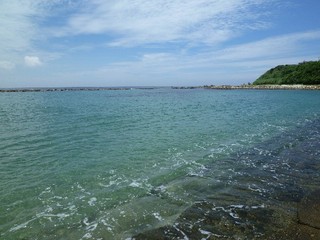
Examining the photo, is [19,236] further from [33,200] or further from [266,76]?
[266,76]

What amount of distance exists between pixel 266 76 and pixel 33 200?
17515 centimetres

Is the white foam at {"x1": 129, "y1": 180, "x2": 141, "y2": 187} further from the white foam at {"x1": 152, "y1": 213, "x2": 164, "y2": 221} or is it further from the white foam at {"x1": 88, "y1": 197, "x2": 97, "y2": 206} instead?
the white foam at {"x1": 152, "y1": 213, "x2": 164, "y2": 221}

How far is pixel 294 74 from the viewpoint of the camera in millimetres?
139750

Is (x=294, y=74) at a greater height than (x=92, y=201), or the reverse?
(x=294, y=74)

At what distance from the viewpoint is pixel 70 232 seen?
8398mm

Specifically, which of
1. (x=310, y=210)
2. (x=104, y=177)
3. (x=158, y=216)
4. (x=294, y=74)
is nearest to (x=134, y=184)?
(x=104, y=177)

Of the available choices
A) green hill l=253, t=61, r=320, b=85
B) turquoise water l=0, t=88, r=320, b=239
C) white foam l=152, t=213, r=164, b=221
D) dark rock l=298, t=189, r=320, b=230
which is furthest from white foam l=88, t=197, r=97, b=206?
green hill l=253, t=61, r=320, b=85

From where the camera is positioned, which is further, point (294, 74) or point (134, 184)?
point (294, 74)

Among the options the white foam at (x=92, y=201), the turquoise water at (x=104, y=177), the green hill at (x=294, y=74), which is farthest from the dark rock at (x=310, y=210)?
the green hill at (x=294, y=74)

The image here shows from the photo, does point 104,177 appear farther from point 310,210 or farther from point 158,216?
point 310,210

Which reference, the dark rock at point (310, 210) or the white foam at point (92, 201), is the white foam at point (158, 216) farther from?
the dark rock at point (310, 210)

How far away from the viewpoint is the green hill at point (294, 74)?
127594 millimetres

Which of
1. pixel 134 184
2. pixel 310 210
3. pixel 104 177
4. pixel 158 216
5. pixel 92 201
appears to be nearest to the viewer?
pixel 310 210

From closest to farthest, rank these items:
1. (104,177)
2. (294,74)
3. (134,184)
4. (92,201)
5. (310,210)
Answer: (310,210), (92,201), (134,184), (104,177), (294,74)
